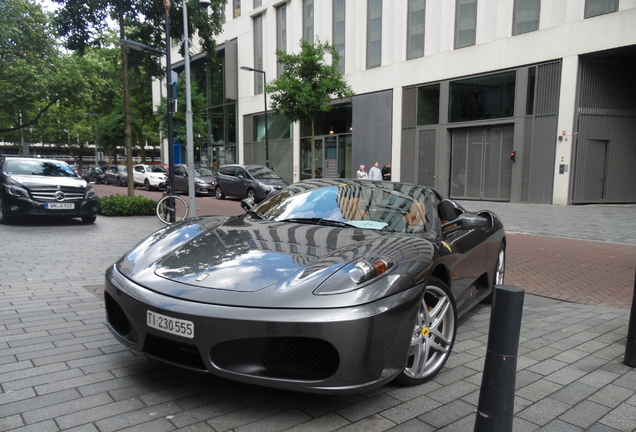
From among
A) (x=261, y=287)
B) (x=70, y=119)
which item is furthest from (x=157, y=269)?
(x=70, y=119)

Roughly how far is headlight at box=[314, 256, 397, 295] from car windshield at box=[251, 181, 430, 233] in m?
0.73

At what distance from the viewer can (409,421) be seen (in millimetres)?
2312

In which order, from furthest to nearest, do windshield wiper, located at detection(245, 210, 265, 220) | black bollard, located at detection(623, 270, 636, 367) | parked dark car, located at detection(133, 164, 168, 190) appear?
1. parked dark car, located at detection(133, 164, 168, 190)
2. windshield wiper, located at detection(245, 210, 265, 220)
3. black bollard, located at detection(623, 270, 636, 367)

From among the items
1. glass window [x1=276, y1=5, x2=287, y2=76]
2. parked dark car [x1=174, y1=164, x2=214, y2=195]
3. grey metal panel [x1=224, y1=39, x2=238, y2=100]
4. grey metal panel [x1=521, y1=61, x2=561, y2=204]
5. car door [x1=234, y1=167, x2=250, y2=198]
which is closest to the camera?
grey metal panel [x1=521, y1=61, x2=561, y2=204]

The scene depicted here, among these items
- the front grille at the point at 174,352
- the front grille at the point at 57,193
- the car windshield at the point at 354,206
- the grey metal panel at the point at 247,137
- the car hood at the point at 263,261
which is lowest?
the front grille at the point at 174,352

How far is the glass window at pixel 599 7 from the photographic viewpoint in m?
14.8

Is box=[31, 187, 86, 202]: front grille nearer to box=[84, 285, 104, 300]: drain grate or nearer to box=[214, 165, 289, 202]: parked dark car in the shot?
box=[84, 285, 104, 300]: drain grate

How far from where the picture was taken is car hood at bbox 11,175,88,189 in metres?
9.20

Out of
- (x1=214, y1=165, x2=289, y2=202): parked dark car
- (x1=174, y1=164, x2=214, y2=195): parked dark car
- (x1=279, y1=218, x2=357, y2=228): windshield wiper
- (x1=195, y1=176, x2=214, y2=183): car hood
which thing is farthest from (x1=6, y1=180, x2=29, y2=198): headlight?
(x1=195, y1=176, x2=214, y2=183): car hood

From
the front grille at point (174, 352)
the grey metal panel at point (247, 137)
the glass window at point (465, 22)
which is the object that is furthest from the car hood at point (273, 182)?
the front grille at point (174, 352)

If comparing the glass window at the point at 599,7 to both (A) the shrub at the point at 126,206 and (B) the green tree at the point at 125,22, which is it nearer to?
(B) the green tree at the point at 125,22

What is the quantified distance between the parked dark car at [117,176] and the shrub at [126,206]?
753 inches

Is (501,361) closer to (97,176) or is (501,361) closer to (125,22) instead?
(125,22)

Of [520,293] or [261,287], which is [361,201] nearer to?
[261,287]
